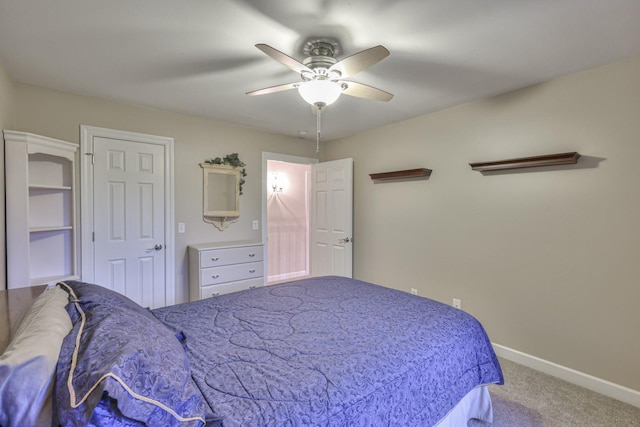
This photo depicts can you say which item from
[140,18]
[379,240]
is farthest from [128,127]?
[379,240]

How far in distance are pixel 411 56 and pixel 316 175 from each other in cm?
257

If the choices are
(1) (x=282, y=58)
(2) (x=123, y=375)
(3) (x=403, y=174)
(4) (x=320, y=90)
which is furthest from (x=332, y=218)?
(2) (x=123, y=375)

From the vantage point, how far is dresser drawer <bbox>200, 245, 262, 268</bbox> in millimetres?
3260

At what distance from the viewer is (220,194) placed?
12.2 ft

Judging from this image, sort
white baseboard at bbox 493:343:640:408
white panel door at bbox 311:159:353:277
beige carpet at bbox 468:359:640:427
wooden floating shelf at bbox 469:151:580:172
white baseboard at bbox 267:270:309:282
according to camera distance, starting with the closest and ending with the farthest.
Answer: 1. beige carpet at bbox 468:359:640:427
2. white baseboard at bbox 493:343:640:408
3. wooden floating shelf at bbox 469:151:580:172
4. white panel door at bbox 311:159:353:277
5. white baseboard at bbox 267:270:309:282

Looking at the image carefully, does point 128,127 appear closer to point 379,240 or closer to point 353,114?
point 353,114

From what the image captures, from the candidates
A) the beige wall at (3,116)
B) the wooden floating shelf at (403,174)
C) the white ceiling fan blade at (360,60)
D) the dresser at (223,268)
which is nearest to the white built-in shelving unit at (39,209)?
the beige wall at (3,116)

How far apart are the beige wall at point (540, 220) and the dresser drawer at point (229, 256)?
67.6 inches

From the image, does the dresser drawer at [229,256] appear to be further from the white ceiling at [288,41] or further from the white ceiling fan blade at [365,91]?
the white ceiling fan blade at [365,91]

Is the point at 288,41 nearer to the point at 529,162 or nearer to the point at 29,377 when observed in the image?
the point at 29,377

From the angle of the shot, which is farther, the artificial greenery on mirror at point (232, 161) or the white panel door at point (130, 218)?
the artificial greenery on mirror at point (232, 161)

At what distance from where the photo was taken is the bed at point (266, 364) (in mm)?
799

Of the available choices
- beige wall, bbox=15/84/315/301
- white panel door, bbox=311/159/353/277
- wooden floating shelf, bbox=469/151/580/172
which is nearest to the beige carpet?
wooden floating shelf, bbox=469/151/580/172

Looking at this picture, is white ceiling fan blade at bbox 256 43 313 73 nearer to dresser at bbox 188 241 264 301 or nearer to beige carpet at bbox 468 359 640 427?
dresser at bbox 188 241 264 301
